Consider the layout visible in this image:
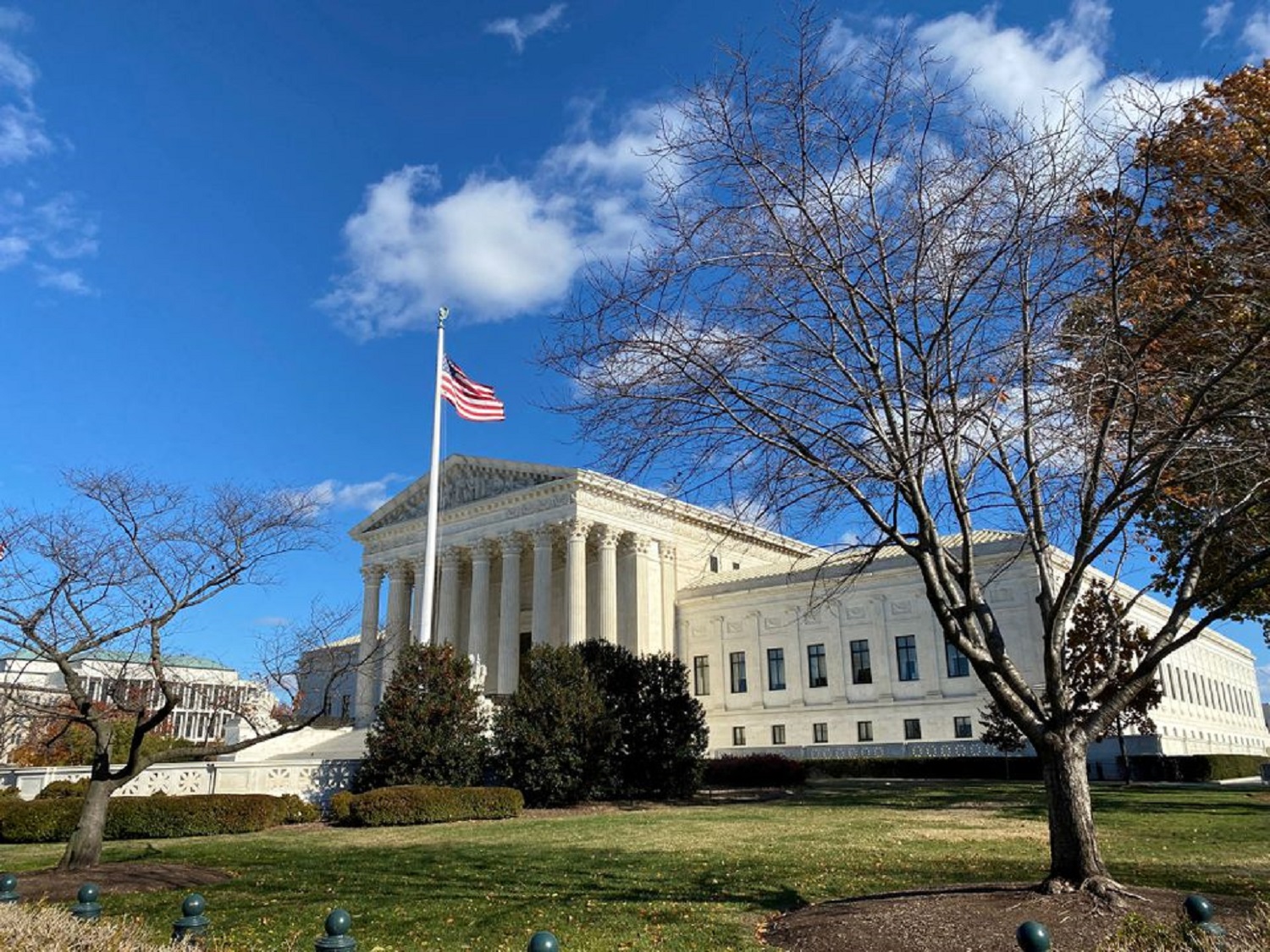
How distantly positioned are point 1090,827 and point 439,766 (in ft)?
72.6

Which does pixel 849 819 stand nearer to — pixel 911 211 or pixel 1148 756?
pixel 911 211

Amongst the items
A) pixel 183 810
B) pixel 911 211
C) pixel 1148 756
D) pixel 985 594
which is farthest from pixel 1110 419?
pixel 985 594

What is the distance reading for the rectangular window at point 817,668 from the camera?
5622 cm

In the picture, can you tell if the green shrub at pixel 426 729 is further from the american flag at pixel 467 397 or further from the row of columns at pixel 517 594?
the row of columns at pixel 517 594

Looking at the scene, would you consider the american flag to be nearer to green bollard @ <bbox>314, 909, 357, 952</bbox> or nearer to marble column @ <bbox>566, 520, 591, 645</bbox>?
marble column @ <bbox>566, 520, 591, 645</bbox>

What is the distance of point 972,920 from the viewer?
28.2ft

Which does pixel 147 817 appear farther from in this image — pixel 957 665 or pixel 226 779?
pixel 957 665

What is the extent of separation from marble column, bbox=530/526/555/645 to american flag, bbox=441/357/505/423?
18.2m

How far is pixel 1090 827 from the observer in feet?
29.9

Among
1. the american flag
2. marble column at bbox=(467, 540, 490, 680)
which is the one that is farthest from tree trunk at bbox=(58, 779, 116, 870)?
marble column at bbox=(467, 540, 490, 680)

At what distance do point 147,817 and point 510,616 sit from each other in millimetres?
36752

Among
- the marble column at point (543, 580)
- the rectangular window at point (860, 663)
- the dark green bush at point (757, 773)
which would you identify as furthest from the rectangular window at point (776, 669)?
the dark green bush at point (757, 773)

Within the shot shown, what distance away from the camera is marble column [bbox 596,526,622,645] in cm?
5722

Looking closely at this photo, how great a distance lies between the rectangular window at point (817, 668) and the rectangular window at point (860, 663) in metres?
Result: 1.75
